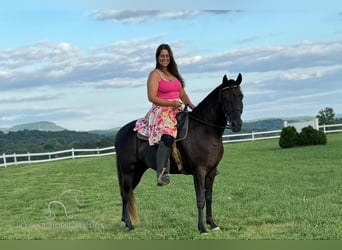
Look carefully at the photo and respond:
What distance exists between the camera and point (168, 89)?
633 cm

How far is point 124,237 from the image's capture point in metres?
6.14

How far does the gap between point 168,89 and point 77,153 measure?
25057 mm

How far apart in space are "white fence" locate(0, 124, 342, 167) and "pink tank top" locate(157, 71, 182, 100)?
63.8 feet

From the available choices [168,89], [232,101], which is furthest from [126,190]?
[232,101]

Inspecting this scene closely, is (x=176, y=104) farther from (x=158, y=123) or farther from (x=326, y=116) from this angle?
(x=326, y=116)

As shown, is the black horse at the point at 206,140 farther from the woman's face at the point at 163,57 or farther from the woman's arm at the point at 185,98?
the woman's face at the point at 163,57

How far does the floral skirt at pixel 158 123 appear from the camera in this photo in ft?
20.5

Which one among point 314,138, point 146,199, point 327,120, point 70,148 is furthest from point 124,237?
point 327,120

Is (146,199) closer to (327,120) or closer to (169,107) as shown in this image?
(169,107)

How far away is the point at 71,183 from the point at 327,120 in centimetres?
2659

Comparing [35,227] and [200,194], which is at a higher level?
[200,194]

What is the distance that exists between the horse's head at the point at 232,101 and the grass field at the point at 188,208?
1.41 metres

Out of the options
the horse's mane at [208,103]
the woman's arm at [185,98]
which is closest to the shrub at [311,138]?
the woman's arm at [185,98]

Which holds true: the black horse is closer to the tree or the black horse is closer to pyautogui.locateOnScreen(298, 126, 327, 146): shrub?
pyautogui.locateOnScreen(298, 126, 327, 146): shrub
